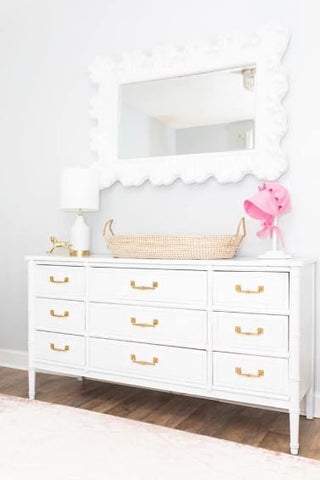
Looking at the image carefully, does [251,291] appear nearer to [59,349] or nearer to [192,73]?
[59,349]

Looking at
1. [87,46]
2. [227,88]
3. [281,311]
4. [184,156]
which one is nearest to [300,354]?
[281,311]

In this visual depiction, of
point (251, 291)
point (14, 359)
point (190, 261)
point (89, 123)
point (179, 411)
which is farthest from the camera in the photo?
point (14, 359)

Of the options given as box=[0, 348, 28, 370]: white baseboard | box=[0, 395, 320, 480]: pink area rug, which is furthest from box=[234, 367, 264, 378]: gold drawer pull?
box=[0, 348, 28, 370]: white baseboard

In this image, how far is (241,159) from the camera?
8.40 feet

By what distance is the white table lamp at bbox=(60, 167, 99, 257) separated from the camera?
2.71 metres

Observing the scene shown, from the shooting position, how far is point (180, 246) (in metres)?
2.32

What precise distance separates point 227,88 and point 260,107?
9.1 inches

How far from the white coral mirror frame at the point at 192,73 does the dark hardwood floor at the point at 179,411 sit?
3.90 feet

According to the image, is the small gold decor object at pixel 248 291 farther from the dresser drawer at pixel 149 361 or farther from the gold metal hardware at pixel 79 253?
the gold metal hardware at pixel 79 253

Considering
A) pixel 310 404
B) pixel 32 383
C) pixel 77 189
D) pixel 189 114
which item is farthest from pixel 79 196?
pixel 310 404

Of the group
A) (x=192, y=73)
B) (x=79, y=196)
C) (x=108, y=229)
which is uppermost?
(x=192, y=73)

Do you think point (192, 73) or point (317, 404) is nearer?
point (317, 404)

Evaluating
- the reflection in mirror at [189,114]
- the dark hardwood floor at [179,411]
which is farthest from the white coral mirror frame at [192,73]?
the dark hardwood floor at [179,411]

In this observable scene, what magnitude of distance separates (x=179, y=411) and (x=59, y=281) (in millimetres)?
909
